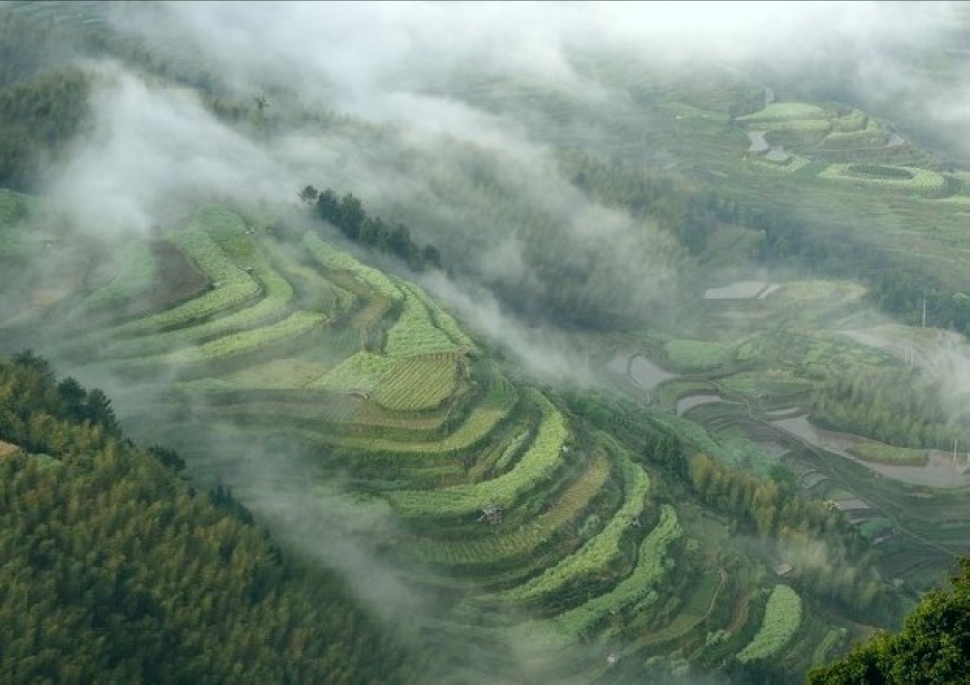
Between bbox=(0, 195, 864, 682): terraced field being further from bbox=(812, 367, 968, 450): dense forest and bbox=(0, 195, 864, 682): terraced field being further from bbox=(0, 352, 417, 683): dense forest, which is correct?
bbox=(812, 367, 968, 450): dense forest

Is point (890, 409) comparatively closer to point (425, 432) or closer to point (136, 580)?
point (425, 432)

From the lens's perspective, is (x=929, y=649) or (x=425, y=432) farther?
(x=425, y=432)

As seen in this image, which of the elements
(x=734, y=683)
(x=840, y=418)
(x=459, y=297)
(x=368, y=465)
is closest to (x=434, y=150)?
(x=459, y=297)

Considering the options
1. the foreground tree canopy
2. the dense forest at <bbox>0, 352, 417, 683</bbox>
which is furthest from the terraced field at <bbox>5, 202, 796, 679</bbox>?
the foreground tree canopy

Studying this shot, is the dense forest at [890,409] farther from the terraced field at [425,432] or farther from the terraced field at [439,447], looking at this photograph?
the terraced field at [425,432]

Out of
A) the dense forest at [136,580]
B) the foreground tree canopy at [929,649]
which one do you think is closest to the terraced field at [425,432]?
the dense forest at [136,580]

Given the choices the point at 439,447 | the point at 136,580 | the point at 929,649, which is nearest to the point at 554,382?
the point at 439,447
